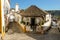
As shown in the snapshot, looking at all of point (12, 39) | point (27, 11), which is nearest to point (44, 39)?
point (12, 39)

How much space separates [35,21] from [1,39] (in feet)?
37.9

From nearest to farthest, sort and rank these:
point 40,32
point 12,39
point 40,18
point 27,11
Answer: point 12,39
point 40,32
point 40,18
point 27,11

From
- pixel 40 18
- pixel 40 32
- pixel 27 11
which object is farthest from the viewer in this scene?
pixel 27 11

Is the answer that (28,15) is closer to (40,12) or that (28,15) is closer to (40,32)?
(40,12)

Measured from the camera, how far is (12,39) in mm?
6477

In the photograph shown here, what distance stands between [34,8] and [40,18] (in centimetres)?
233

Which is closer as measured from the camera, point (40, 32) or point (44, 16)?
point (40, 32)

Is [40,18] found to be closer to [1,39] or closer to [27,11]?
[27,11]

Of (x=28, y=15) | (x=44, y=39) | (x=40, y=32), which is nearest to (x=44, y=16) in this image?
(x=28, y=15)

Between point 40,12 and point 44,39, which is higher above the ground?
point 40,12

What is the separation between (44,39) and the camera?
6.50 meters

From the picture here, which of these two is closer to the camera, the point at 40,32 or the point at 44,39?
the point at 44,39

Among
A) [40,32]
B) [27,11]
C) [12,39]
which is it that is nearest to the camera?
[12,39]

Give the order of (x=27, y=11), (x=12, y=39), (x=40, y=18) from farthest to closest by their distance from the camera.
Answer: (x=27, y=11)
(x=40, y=18)
(x=12, y=39)
